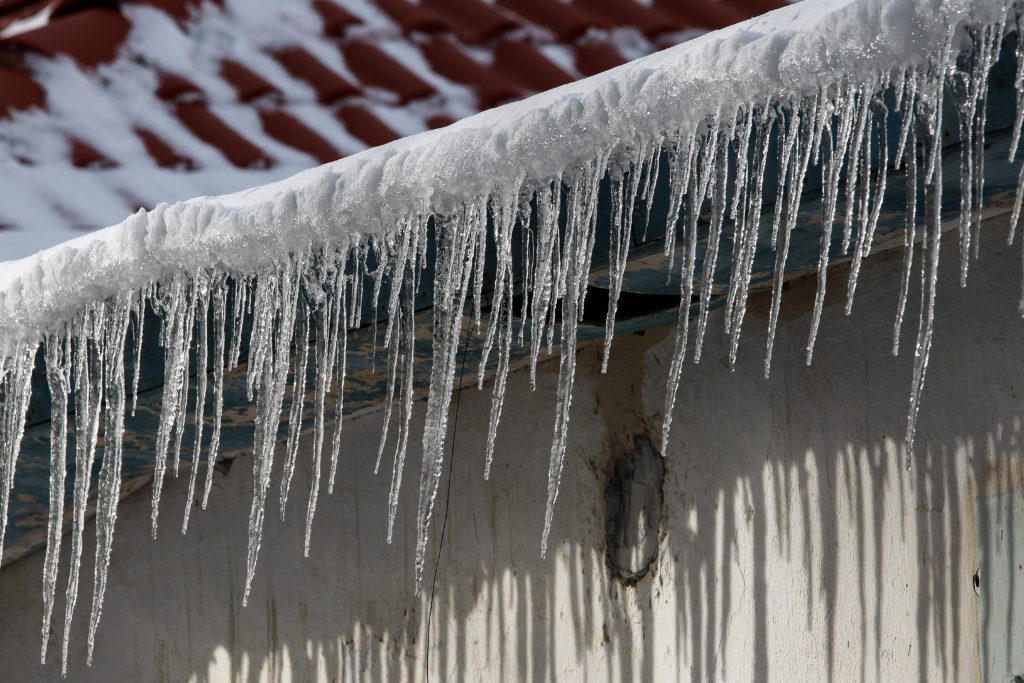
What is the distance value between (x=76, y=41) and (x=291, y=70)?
54 centimetres

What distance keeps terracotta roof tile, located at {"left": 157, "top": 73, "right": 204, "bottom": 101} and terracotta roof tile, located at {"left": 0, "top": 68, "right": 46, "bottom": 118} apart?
0.27 m

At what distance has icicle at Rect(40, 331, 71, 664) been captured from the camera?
7.95 feet

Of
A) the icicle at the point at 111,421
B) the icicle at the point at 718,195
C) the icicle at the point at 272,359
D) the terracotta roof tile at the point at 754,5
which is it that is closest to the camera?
the icicle at the point at 718,195

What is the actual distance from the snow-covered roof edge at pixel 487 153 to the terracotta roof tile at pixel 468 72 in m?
0.49

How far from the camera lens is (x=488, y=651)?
3170 mm

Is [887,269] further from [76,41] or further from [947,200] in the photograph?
[76,41]

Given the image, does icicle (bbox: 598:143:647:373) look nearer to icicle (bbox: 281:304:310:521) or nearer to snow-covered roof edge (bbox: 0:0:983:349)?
snow-covered roof edge (bbox: 0:0:983:349)

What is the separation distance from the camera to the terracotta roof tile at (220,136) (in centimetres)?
261

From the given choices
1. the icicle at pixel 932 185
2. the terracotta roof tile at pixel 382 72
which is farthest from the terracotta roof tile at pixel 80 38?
the icicle at pixel 932 185

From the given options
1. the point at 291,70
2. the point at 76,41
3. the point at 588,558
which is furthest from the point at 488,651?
the point at 76,41

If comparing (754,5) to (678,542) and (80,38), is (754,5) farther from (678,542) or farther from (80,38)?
(80,38)

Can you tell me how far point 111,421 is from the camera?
99.8 inches

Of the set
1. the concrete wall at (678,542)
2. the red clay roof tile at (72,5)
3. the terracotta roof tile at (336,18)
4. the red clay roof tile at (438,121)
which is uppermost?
the red clay roof tile at (72,5)

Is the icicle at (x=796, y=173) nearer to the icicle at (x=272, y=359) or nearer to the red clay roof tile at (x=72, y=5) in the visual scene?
the icicle at (x=272, y=359)
